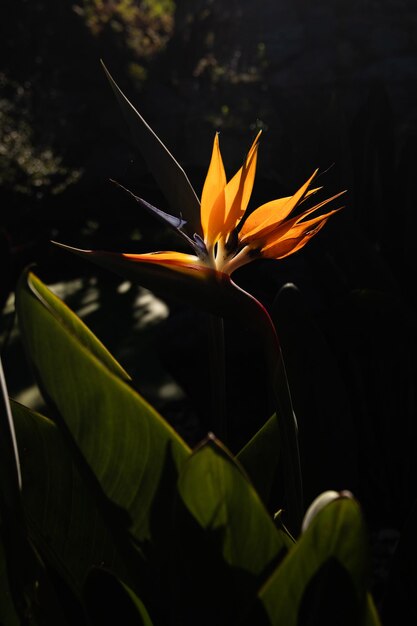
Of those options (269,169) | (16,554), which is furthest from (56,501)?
(269,169)

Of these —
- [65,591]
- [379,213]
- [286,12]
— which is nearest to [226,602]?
[65,591]

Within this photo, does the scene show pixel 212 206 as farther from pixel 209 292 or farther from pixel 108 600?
pixel 108 600

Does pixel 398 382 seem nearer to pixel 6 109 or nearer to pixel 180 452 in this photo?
pixel 180 452

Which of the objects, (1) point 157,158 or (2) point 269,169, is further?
(2) point 269,169

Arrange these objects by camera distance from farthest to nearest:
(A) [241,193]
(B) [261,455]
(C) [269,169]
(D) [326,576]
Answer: (C) [269,169]
(B) [261,455]
(A) [241,193]
(D) [326,576]

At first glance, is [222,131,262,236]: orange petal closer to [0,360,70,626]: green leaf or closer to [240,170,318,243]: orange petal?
[240,170,318,243]: orange petal

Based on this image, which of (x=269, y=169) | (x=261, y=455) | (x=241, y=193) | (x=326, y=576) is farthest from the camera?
(x=269, y=169)

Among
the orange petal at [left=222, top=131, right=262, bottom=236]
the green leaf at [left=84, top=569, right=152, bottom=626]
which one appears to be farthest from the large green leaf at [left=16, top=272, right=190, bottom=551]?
the orange petal at [left=222, top=131, right=262, bottom=236]
